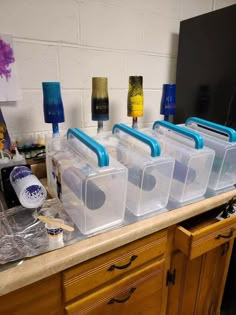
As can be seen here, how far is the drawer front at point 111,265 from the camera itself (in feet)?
1.90

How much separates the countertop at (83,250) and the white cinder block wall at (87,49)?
0.61m

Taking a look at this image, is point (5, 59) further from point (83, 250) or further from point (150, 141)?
point (83, 250)

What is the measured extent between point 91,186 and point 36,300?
297mm

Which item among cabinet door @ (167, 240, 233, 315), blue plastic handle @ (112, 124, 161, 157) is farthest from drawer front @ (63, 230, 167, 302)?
blue plastic handle @ (112, 124, 161, 157)

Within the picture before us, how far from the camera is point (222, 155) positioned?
823mm

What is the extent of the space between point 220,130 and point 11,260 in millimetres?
812

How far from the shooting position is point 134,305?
2.44ft

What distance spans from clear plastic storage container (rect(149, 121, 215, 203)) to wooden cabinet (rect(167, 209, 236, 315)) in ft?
0.39

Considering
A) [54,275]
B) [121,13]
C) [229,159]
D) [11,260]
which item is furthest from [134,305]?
[121,13]

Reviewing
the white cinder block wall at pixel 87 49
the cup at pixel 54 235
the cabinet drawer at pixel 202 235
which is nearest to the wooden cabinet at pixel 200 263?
the cabinet drawer at pixel 202 235

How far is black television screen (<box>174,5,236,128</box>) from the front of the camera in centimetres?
100

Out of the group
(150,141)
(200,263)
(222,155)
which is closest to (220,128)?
(222,155)

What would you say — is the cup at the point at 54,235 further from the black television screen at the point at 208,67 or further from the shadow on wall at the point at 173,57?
the shadow on wall at the point at 173,57

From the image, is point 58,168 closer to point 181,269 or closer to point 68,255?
point 68,255
